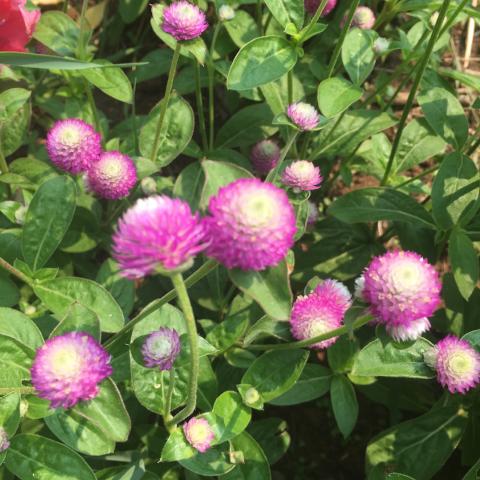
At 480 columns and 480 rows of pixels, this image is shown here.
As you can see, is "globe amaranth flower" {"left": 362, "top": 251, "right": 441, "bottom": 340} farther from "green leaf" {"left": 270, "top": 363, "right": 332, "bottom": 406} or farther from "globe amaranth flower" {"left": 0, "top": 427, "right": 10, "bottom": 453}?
"globe amaranth flower" {"left": 0, "top": 427, "right": 10, "bottom": 453}

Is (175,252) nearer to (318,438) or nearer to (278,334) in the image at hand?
(278,334)

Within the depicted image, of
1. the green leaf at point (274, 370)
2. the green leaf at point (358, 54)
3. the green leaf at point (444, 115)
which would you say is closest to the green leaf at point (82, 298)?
the green leaf at point (274, 370)

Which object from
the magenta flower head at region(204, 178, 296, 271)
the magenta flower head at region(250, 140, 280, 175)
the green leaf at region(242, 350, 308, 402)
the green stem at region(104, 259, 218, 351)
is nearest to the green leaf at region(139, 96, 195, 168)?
the magenta flower head at region(250, 140, 280, 175)

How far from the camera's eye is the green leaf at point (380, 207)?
2344 mm

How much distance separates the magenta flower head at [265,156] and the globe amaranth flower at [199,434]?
124 centimetres

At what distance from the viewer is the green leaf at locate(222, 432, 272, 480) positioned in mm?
1853

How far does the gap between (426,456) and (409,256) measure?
1.05 m

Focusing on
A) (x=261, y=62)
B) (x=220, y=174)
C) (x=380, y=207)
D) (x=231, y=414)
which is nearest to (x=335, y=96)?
(x=261, y=62)

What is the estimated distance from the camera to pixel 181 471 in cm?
219

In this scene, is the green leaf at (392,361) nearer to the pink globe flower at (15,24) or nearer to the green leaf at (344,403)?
the green leaf at (344,403)

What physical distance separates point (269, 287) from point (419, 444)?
4.04 feet

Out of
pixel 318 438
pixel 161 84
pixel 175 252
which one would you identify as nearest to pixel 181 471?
pixel 318 438

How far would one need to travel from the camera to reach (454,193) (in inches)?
90.9

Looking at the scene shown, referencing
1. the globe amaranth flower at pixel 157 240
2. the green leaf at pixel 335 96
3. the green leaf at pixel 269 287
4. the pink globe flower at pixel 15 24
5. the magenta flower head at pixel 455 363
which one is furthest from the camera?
the pink globe flower at pixel 15 24
